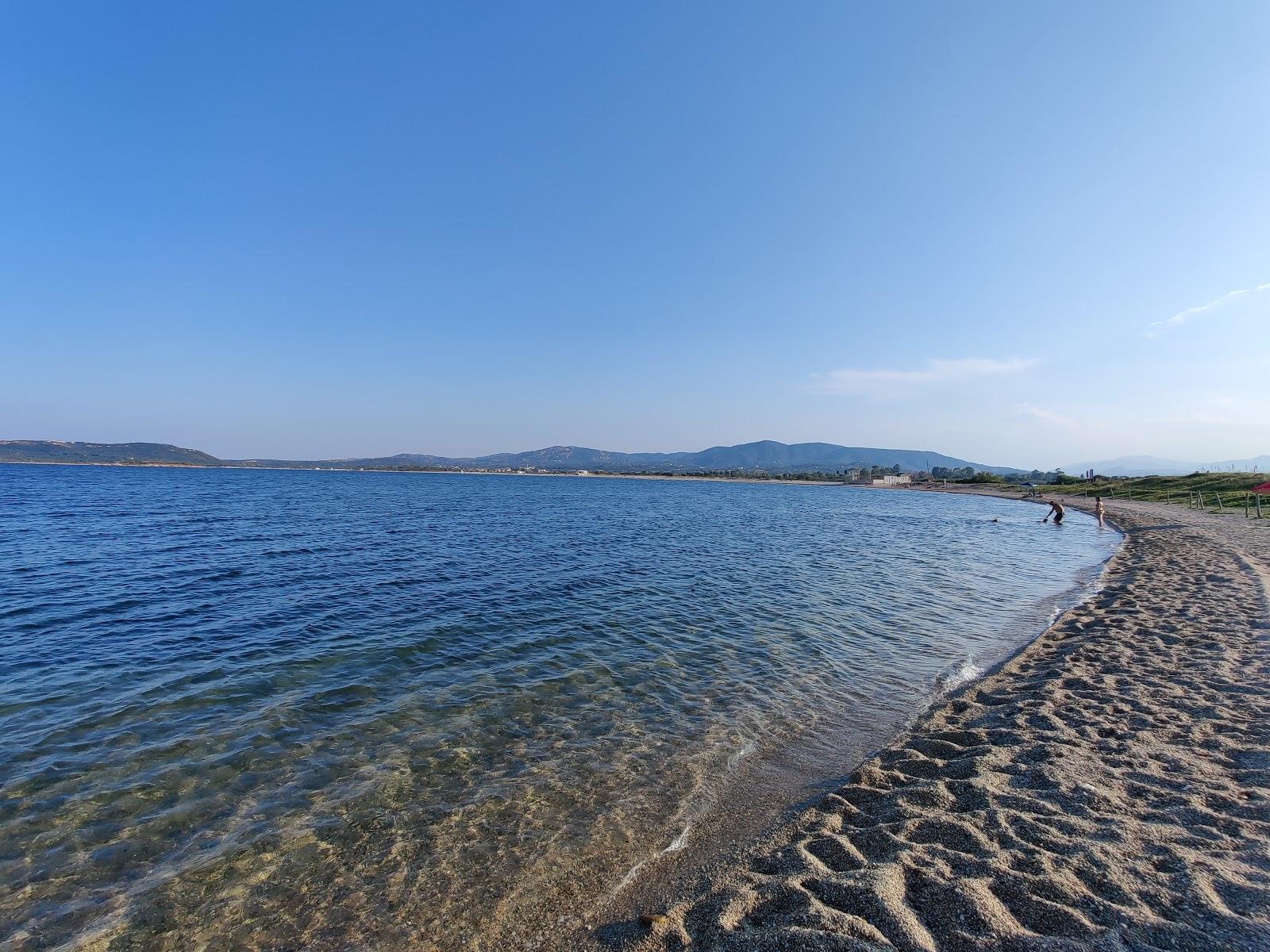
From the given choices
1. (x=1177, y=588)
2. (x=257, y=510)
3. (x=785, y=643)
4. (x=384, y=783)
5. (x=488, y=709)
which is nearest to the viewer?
(x=384, y=783)

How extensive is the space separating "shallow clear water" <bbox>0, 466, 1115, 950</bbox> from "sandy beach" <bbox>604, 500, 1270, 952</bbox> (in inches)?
58.4

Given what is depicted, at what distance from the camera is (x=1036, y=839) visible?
5.08 meters

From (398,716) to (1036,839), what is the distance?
9.10m

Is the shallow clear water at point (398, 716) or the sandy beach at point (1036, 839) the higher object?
the sandy beach at point (1036, 839)

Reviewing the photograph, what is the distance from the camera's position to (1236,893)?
4.02 meters

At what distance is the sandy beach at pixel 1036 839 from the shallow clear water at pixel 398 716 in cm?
148

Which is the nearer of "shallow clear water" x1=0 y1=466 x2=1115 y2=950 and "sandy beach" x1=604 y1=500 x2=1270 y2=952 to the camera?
"sandy beach" x1=604 y1=500 x2=1270 y2=952

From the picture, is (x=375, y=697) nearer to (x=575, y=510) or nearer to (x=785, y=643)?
(x=785, y=643)

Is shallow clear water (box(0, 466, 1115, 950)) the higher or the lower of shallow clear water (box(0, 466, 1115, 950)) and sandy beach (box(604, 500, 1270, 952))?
the lower

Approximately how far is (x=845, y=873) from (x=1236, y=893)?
2768 millimetres

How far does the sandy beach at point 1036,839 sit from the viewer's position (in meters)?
3.98

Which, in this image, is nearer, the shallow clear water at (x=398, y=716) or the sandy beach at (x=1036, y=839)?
the sandy beach at (x=1036, y=839)

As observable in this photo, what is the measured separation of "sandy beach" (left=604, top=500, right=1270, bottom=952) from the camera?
3.98 m

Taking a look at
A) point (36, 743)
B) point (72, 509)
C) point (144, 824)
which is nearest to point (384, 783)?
point (144, 824)
